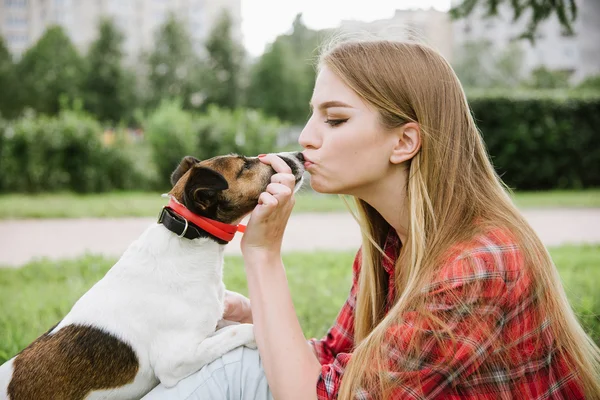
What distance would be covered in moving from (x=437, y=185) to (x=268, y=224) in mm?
668

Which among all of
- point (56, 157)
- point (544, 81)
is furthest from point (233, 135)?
point (544, 81)

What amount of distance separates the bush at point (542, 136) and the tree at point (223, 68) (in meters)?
26.6

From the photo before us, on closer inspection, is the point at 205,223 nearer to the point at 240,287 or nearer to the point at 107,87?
the point at 240,287

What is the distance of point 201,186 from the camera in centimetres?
259

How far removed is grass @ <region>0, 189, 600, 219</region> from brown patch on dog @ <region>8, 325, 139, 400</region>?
8.12 m

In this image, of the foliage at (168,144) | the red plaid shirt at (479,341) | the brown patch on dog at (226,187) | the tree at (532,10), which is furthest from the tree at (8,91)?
the red plaid shirt at (479,341)

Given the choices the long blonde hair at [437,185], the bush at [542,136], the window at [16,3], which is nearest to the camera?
the long blonde hair at [437,185]

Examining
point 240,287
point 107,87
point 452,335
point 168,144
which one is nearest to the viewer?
point 452,335

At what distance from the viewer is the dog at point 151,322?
2.40 metres

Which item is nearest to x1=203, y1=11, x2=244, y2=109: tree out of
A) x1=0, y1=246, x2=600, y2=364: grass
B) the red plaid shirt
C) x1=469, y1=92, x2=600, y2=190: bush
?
x1=469, y1=92, x2=600, y2=190: bush

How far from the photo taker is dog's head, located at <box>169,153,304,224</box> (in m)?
2.59

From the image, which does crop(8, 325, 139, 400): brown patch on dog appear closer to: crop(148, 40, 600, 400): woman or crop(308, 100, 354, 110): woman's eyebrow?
crop(148, 40, 600, 400): woman

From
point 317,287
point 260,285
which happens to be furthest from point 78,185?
point 260,285

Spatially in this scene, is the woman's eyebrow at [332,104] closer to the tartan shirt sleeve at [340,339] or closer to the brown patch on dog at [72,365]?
the tartan shirt sleeve at [340,339]
